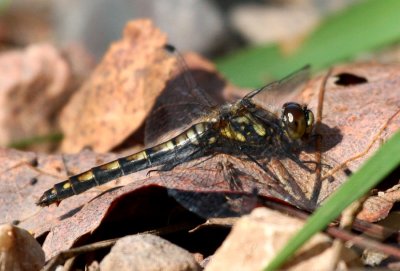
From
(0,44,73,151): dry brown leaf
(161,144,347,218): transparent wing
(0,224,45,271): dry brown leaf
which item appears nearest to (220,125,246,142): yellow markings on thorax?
(161,144,347,218): transparent wing

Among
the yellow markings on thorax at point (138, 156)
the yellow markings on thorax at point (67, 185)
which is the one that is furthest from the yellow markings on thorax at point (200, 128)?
the yellow markings on thorax at point (67, 185)

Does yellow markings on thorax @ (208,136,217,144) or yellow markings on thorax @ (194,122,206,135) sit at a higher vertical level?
yellow markings on thorax @ (194,122,206,135)

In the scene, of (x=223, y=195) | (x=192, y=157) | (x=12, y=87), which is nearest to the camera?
(x=223, y=195)

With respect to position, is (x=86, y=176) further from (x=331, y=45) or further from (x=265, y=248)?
(x=331, y=45)

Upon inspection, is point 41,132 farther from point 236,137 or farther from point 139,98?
point 236,137

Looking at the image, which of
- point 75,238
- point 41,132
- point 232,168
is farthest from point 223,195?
point 41,132

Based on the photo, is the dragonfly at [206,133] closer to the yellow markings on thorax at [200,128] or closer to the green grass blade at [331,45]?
the yellow markings on thorax at [200,128]

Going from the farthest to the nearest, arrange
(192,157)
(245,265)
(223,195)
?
1. (192,157)
2. (223,195)
3. (245,265)

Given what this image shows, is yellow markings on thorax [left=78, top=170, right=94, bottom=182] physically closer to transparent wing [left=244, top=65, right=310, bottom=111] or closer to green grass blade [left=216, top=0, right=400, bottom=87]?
transparent wing [left=244, top=65, right=310, bottom=111]
